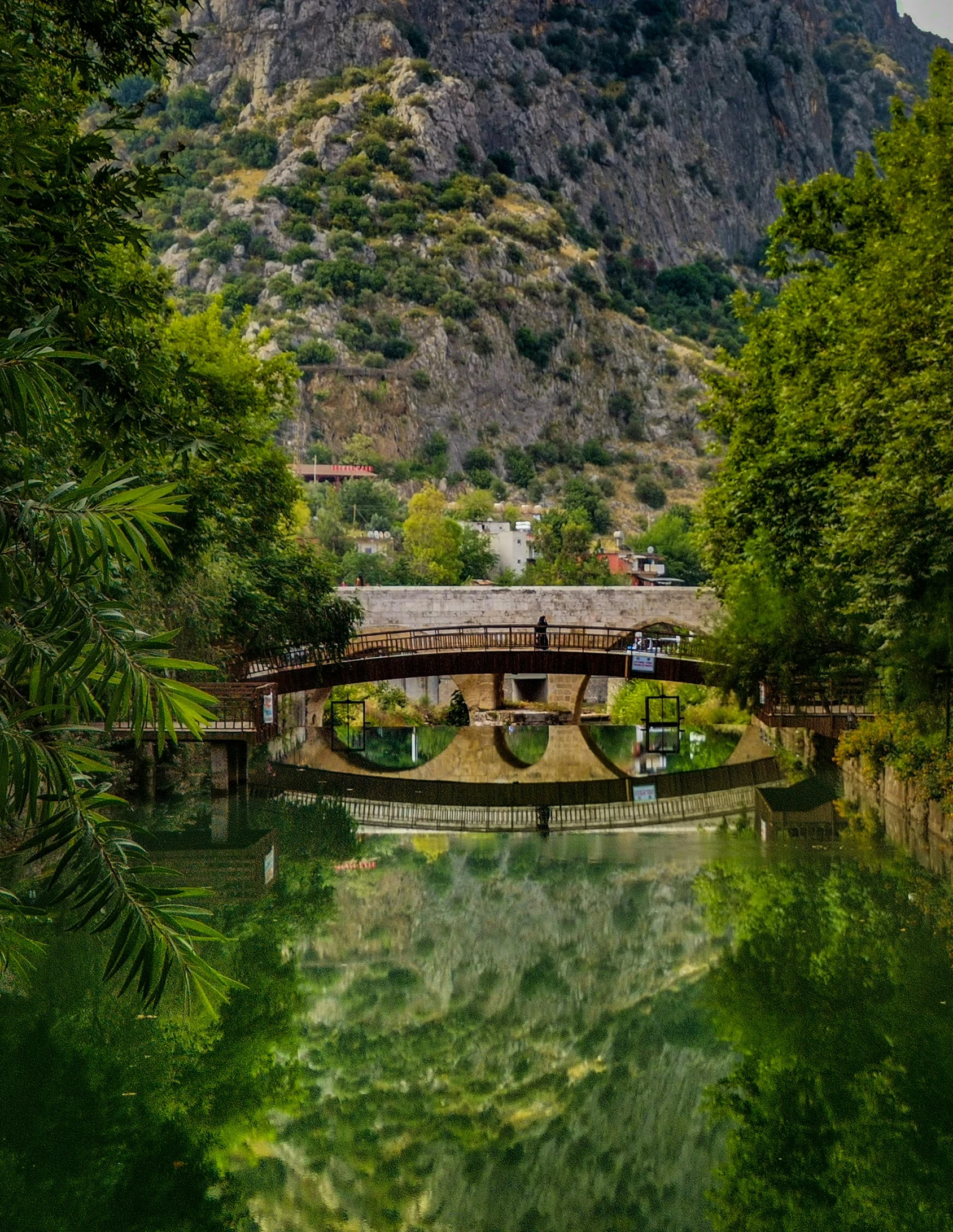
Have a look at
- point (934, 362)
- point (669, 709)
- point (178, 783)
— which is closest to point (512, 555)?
point (669, 709)

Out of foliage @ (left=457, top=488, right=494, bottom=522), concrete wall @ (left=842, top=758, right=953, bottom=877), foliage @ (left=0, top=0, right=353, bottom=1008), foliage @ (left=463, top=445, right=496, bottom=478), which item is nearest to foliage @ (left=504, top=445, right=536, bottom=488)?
foliage @ (left=463, top=445, right=496, bottom=478)

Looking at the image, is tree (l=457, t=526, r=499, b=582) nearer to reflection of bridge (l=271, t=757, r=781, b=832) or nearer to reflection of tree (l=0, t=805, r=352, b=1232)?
reflection of bridge (l=271, t=757, r=781, b=832)

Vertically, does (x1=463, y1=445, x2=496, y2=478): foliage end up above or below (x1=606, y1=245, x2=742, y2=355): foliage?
below

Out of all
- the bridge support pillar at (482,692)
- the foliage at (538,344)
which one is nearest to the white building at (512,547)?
the bridge support pillar at (482,692)

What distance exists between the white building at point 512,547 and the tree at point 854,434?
32625 mm

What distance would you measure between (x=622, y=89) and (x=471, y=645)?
85.2 meters

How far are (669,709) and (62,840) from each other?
34.5 m

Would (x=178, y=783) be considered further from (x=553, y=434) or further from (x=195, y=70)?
(x=195, y=70)

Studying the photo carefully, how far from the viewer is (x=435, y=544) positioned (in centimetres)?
5488

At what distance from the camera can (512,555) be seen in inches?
2382

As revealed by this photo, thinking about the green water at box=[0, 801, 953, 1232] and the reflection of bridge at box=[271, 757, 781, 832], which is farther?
the reflection of bridge at box=[271, 757, 781, 832]

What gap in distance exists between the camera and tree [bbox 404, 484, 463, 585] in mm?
53344

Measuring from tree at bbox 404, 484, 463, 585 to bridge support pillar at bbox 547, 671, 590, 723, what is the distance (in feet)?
42.8

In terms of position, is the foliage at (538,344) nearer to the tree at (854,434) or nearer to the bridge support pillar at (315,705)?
the bridge support pillar at (315,705)
